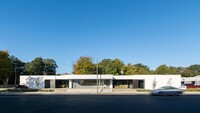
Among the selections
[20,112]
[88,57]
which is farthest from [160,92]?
[88,57]

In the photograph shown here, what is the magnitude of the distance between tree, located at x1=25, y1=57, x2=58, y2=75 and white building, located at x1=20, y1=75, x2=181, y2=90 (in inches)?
1650

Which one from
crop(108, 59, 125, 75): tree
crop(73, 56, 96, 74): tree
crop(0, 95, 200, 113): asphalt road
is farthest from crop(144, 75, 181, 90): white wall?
crop(0, 95, 200, 113): asphalt road

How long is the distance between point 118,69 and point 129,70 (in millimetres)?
3983

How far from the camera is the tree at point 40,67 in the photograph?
124 meters

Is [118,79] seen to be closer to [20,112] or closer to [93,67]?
[93,67]

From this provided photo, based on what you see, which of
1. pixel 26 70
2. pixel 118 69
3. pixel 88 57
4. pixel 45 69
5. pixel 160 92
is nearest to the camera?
pixel 160 92

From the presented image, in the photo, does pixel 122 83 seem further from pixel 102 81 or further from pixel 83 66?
pixel 83 66

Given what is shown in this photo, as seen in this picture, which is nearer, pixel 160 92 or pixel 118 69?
pixel 160 92

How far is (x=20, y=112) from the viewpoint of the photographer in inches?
741

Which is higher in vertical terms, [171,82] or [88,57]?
[88,57]

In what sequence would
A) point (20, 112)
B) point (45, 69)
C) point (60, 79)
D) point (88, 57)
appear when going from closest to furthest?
point (20, 112) → point (60, 79) → point (88, 57) → point (45, 69)

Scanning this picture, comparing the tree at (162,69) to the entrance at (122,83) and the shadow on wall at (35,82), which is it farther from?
the shadow on wall at (35,82)

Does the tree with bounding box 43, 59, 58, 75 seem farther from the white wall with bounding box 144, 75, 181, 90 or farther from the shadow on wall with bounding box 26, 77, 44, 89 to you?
the white wall with bounding box 144, 75, 181, 90

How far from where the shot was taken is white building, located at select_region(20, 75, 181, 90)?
75.2 meters
